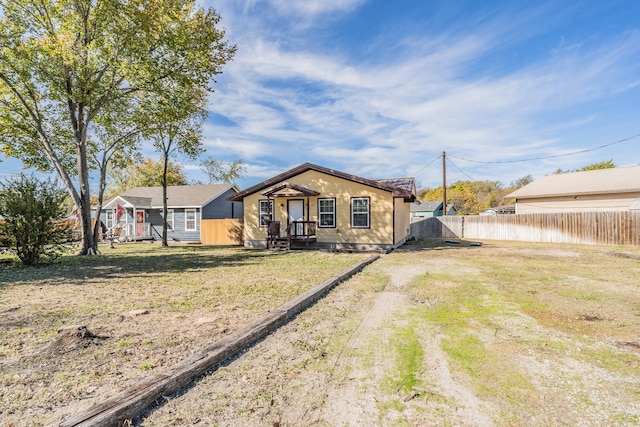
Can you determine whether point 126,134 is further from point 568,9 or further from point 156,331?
point 568,9

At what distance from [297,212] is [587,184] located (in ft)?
69.5

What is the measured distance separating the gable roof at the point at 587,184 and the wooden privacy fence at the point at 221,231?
69.8 ft

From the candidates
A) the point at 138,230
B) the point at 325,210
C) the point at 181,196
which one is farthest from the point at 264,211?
the point at 138,230

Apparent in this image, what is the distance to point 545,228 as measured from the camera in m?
18.8

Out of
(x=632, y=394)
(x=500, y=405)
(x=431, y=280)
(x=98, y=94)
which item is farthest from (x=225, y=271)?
(x=98, y=94)

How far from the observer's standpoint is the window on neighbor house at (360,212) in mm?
14609

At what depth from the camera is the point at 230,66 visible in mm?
14711

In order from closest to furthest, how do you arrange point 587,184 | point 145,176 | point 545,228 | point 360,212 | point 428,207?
point 360,212 < point 545,228 < point 587,184 < point 145,176 < point 428,207

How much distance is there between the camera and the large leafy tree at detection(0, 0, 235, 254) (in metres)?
11.1

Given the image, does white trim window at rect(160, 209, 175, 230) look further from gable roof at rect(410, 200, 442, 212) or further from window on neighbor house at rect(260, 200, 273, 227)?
gable roof at rect(410, 200, 442, 212)

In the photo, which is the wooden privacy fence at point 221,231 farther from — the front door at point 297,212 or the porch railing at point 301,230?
the porch railing at point 301,230

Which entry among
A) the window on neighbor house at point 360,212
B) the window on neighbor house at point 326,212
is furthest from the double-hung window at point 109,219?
the window on neighbor house at point 360,212

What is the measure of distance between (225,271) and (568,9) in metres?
14.7

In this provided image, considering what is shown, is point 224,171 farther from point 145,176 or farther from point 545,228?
point 545,228
